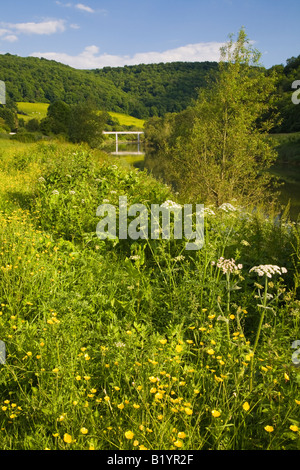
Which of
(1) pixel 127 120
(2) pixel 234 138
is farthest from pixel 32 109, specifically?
(2) pixel 234 138

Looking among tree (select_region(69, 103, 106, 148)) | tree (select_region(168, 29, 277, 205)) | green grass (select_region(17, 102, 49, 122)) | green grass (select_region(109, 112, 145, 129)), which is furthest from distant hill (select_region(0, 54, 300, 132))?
tree (select_region(168, 29, 277, 205))

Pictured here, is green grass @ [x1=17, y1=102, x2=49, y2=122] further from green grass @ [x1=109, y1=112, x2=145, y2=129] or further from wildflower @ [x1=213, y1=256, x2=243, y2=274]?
wildflower @ [x1=213, y1=256, x2=243, y2=274]

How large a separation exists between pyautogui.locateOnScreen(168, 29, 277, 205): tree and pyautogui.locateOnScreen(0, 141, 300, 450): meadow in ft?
18.5

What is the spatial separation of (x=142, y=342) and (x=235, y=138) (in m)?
9.57

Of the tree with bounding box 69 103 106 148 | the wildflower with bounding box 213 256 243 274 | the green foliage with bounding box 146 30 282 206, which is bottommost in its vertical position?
the wildflower with bounding box 213 256 243 274

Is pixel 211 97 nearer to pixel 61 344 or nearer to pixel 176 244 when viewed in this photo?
pixel 176 244

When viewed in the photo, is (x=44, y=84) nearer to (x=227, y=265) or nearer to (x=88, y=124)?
(x=88, y=124)

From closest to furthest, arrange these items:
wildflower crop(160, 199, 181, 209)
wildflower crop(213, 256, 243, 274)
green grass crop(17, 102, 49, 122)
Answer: wildflower crop(213, 256, 243, 274)
wildflower crop(160, 199, 181, 209)
green grass crop(17, 102, 49, 122)

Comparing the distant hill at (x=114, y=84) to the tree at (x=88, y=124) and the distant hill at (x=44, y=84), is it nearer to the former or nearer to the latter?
the distant hill at (x=44, y=84)

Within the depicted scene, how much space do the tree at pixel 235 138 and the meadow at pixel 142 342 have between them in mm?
5640

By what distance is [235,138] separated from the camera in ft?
34.7

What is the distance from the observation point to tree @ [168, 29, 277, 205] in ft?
34.5

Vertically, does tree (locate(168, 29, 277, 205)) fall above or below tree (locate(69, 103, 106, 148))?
below

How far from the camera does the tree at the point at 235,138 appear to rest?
Result: 10.5 metres
